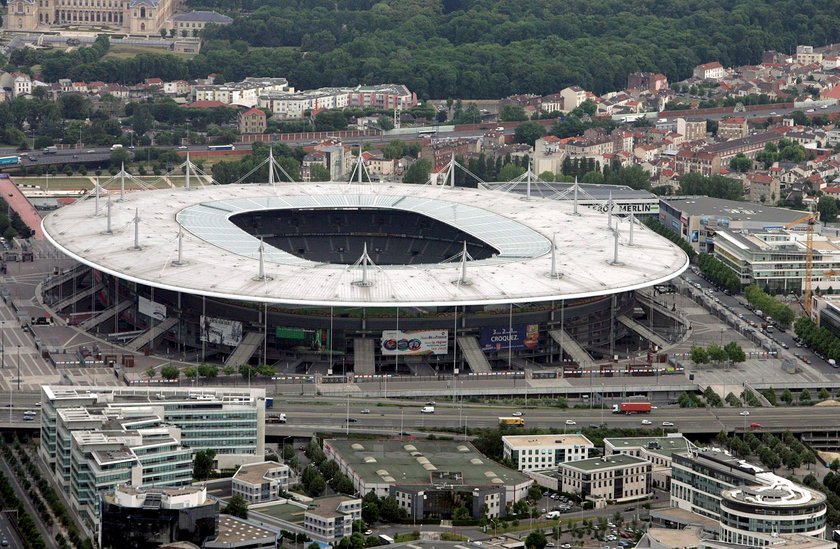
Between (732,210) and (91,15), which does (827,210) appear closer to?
(732,210)

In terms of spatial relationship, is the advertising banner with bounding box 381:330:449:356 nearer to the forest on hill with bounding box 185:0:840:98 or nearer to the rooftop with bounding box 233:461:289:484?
the rooftop with bounding box 233:461:289:484

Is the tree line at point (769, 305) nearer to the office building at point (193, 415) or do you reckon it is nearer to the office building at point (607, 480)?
the office building at point (607, 480)

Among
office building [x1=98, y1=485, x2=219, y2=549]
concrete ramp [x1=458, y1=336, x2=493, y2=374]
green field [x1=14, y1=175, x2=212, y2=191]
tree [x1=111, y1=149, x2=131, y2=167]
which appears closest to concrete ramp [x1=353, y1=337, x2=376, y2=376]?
concrete ramp [x1=458, y1=336, x2=493, y2=374]

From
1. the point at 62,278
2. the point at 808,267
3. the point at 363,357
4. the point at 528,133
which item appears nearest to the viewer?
the point at 363,357

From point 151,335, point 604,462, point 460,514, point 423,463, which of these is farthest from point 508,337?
point 460,514

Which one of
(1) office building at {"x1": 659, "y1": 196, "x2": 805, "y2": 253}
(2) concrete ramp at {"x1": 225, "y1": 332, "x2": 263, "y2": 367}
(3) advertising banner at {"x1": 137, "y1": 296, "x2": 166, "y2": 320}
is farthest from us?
(1) office building at {"x1": 659, "y1": 196, "x2": 805, "y2": 253}

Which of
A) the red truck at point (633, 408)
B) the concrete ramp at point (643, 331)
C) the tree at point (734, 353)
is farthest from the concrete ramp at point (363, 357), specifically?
the tree at point (734, 353)
